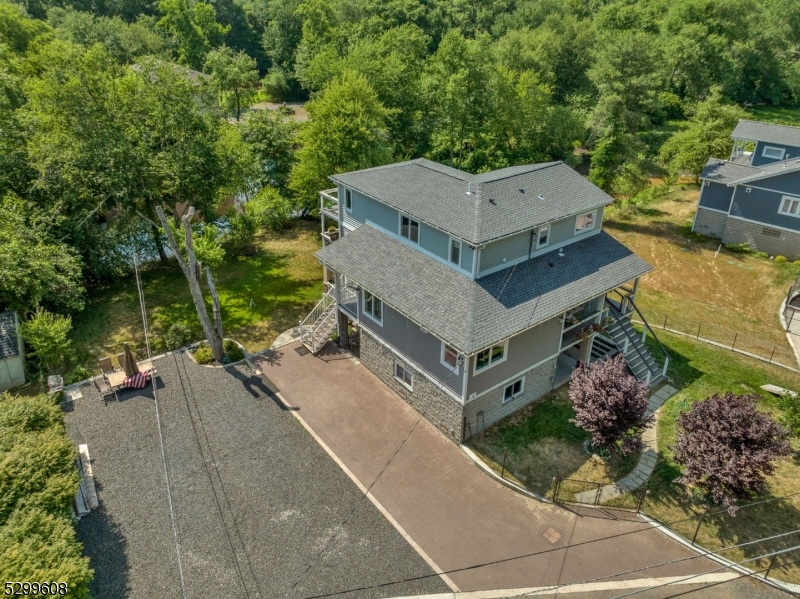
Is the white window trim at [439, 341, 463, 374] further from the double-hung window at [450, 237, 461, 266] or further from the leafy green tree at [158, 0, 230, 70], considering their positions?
the leafy green tree at [158, 0, 230, 70]

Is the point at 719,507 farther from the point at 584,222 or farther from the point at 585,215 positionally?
the point at 585,215

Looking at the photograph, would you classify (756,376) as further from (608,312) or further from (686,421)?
(686,421)

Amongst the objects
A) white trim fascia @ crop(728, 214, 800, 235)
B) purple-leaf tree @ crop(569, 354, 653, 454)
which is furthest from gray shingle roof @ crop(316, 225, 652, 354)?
white trim fascia @ crop(728, 214, 800, 235)

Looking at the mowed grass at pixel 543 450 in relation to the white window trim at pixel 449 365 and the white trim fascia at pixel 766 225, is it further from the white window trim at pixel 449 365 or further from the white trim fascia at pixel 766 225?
the white trim fascia at pixel 766 225

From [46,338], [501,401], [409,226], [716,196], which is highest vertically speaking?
[409,226]

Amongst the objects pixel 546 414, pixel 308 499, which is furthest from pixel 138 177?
pixel 546 414

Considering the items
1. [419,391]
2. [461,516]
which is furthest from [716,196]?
[461,516]
